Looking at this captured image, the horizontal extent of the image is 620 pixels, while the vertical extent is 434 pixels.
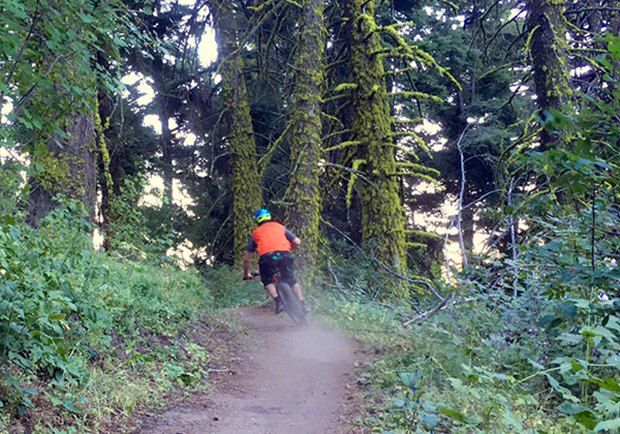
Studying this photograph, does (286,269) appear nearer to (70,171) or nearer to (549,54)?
(70,171)

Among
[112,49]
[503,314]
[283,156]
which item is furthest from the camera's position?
[283,156]

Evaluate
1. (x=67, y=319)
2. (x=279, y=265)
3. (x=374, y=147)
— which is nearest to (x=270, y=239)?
(x=279, y=265)

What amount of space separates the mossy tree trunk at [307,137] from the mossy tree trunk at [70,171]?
426cm

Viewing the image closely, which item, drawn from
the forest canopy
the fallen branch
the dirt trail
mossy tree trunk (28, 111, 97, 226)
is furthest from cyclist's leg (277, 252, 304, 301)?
mossy tree trunk (28, 111, 97, 226)

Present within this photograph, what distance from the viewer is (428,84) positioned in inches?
778

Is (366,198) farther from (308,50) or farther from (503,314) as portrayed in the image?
(503,314)

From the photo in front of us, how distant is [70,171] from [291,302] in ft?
15.3

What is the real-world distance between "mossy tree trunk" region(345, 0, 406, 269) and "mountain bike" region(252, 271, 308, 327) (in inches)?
121

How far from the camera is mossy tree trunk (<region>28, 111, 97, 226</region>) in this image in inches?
366

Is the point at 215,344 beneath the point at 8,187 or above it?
beneath

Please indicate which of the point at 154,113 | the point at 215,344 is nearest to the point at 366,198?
the point at 215,344

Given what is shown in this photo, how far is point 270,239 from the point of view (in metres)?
9.60

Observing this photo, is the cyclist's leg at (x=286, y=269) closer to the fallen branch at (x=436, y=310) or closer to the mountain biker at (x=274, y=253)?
the mountain biker at (x=274, y=253)

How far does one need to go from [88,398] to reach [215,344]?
343cm
